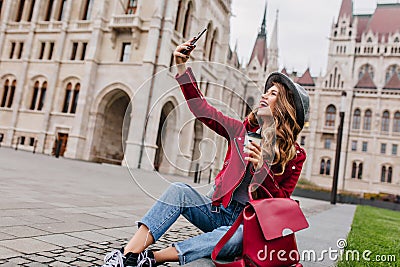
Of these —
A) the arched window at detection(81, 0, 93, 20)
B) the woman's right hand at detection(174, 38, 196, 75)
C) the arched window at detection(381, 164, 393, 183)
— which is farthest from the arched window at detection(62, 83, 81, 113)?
the arched window at detection(381, 164, 393, 183)

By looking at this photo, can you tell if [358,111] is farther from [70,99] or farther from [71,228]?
[71,228]

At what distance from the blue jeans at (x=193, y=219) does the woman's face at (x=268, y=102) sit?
27.7 inches

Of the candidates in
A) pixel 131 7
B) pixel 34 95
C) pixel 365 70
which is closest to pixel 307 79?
pixel 365 70

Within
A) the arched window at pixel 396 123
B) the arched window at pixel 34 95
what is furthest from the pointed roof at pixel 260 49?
the arched window at pixel 34 95

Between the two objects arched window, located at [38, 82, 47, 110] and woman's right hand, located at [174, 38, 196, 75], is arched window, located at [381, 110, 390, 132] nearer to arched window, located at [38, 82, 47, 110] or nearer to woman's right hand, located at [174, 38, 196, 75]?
arched window, located at [38, 82, 47, 110]

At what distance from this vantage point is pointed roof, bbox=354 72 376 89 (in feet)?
154

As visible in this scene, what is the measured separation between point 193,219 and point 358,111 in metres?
48.5

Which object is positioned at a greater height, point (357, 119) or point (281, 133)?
point (357, 119)

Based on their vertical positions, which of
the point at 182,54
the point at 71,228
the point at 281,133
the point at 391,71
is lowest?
the point at 71,228

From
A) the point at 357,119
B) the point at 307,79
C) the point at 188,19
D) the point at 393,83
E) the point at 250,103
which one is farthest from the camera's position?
the point at 307,79

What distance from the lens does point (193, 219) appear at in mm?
2709

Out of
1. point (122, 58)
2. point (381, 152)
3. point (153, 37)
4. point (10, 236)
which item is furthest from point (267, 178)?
point (381, 152)

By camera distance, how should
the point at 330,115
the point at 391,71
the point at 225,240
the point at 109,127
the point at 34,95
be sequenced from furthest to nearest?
the point at 391,71 → the point at 330,115 → the point at 34,95 → the point at 109,127 → the point at 225,240

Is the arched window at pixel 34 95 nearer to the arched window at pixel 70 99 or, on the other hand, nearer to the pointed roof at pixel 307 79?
the arched window at pixel 70 99
